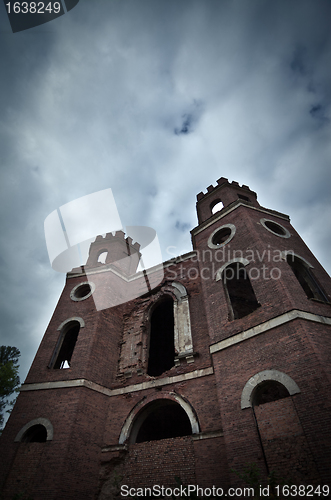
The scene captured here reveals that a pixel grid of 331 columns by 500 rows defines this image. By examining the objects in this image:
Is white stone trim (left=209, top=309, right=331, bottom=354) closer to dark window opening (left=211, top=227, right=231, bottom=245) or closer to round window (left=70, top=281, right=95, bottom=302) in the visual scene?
dark window opening (left=211, top=227, right=231, bottom=245)

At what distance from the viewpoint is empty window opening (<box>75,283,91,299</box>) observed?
13.6 m

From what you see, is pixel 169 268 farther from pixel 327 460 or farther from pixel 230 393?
pixel 327 460

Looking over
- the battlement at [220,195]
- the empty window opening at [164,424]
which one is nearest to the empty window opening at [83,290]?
the empty window opening at [164,424]

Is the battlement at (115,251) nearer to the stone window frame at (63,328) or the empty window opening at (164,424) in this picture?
the stone window frame at (63,328)

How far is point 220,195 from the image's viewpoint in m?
15.3

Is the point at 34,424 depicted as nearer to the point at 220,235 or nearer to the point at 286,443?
the point at 286,443

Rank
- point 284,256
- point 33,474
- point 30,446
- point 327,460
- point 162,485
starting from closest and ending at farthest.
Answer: point 327,460
point 162,485
point 33,474
point 30,446
point 284,256

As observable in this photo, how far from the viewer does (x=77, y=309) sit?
41.3 feet

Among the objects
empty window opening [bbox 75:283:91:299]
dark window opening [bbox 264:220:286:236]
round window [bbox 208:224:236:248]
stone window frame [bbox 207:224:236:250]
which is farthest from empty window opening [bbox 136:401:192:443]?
dark window opening [bbox 264:220:286:236]

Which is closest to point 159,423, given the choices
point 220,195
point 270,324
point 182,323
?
point 182,323

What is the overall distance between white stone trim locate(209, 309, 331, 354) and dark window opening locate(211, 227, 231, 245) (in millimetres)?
5123

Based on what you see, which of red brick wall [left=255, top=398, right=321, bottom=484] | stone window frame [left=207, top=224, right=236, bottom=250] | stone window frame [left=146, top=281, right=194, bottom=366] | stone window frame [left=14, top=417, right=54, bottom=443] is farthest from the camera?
stone window frame [left=207, top=224, right=236, bottom=250]

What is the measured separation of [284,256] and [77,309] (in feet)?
29.4

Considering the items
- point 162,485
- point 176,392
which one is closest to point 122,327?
point 176,392
